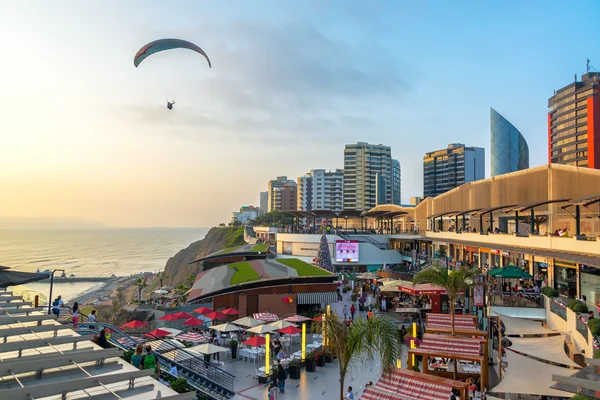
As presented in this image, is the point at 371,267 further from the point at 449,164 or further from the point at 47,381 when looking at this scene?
the point at 449,164

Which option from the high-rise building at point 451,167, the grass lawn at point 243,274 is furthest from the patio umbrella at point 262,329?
the high-rise building at point 451,167

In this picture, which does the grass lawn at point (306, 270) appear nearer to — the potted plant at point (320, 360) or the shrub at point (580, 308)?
the potted plant at point (320, 360)

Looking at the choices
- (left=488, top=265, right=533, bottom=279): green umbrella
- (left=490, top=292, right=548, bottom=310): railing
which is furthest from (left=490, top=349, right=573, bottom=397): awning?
(left=488, top=265, right=533, bottom=279): green umbrella

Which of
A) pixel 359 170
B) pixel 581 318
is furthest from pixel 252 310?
pixel 359 170

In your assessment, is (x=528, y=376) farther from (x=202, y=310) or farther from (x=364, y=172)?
(x=364, y=172)

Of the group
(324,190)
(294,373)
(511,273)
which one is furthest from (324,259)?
(324,190)

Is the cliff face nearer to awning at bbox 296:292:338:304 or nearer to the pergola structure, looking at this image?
awning at bbox 296:292:338:304
